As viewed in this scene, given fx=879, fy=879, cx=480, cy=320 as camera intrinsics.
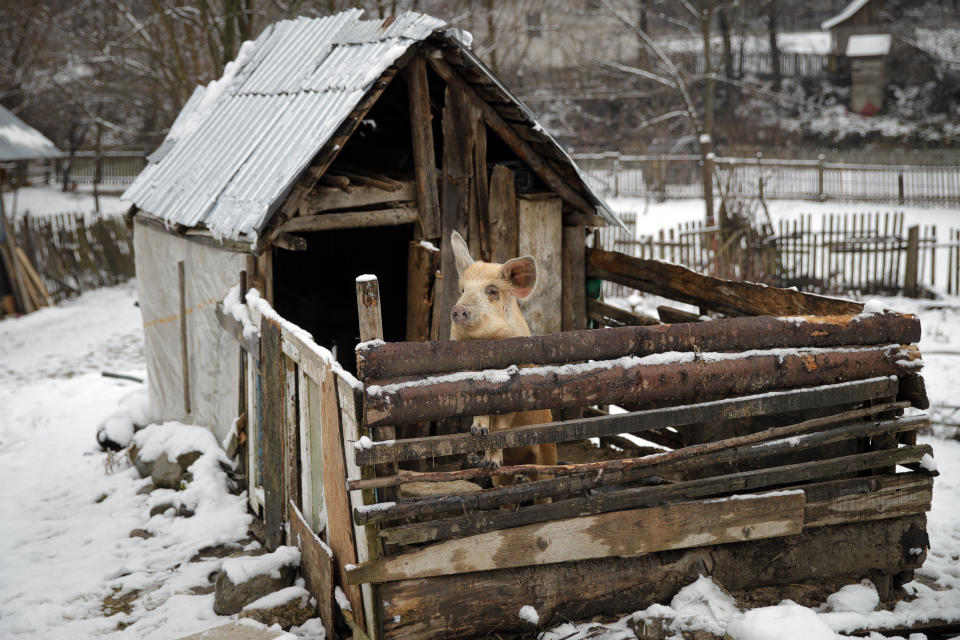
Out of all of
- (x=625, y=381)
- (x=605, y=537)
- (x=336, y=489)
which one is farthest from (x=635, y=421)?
(x=336, y=489)

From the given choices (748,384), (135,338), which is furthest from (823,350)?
(135,338)

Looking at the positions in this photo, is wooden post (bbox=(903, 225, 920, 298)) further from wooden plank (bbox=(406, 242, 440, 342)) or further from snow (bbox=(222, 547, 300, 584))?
snow (bbox=(222, 547, 300, 584))

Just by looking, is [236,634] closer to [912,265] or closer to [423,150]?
[423,150]

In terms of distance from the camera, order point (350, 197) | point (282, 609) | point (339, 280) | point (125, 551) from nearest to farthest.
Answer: point (282, 609) → point (125, 551) → point (350, 197) → point (339, 280)

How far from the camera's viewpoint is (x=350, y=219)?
6.91m

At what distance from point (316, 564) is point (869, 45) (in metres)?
34.6

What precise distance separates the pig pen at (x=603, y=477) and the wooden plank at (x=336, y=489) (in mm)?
15

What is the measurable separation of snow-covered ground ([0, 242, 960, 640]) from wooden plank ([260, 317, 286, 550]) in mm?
506

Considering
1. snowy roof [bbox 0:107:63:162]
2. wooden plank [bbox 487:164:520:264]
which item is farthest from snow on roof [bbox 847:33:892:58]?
wooden plank [bbox 487:164:520:264]

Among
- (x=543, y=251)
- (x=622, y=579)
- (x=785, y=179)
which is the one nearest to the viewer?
(x=622, y=579)

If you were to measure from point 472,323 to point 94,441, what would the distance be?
599cm

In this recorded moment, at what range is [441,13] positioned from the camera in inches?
787

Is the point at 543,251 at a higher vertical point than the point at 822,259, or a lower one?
higher

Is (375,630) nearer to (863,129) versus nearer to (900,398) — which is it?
(900,398)
